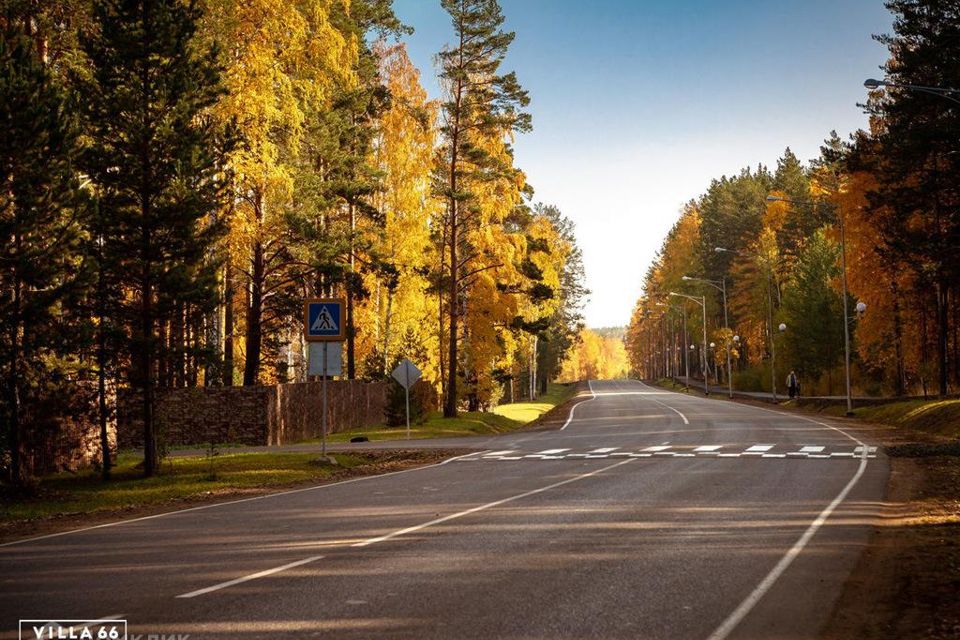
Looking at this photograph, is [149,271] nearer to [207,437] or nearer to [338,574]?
[338,574]

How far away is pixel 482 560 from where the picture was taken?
9.04m

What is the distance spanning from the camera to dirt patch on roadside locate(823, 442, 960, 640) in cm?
672

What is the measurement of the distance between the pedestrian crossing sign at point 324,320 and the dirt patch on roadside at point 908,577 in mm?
12266

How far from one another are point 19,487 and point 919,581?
15.2 metres

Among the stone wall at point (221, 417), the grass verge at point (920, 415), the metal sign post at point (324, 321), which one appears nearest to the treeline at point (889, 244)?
the grass verge at point (920, 415)

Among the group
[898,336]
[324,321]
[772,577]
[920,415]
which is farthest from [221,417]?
[898,336]

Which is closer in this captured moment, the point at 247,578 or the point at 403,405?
the point at 247,578

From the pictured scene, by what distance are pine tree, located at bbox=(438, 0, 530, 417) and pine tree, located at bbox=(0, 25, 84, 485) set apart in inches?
926

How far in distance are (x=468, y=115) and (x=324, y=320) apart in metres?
21.6

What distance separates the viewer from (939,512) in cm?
1229

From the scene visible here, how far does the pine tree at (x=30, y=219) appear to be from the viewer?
1412 cm

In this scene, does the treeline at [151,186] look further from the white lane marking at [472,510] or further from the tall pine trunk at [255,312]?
the white lane marking at [472,510]

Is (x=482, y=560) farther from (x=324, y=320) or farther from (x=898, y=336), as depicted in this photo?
(x=898, y=336)

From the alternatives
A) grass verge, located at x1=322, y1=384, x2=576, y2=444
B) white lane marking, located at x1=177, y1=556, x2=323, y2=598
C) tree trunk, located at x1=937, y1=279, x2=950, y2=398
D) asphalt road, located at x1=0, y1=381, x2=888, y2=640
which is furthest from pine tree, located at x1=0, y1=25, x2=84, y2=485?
tree trunk, located at x1=937, y1=279, x2=950, y2=398
